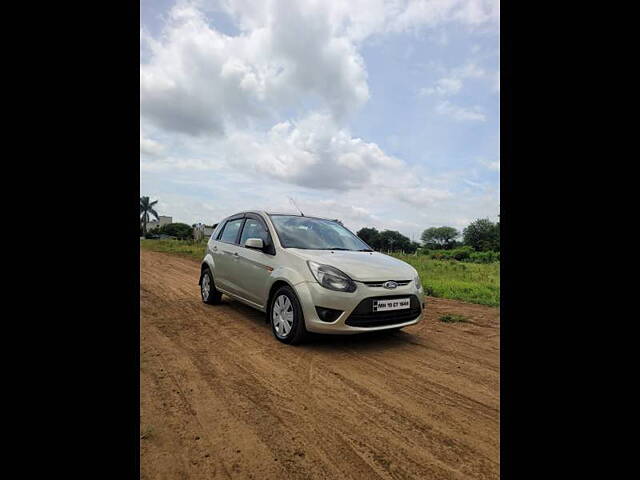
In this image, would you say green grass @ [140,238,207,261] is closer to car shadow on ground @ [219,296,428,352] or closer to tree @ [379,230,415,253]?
car shadow on ground @ [219,296,428,352]

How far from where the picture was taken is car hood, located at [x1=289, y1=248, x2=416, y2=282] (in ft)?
12.6

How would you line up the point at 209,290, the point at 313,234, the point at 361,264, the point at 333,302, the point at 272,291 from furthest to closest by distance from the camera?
the point at 209,290
the point at 313,234
the point at 272,291
the point at 361,264
the point at 333,302

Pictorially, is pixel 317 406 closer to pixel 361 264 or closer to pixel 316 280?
pixel 316 280

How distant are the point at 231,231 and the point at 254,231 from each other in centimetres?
82

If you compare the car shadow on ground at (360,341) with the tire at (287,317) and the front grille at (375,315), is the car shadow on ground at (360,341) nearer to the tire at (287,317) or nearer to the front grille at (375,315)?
the tire at (287,317)

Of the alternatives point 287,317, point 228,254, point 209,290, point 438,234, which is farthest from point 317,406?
point 438,234

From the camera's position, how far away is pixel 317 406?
258cm

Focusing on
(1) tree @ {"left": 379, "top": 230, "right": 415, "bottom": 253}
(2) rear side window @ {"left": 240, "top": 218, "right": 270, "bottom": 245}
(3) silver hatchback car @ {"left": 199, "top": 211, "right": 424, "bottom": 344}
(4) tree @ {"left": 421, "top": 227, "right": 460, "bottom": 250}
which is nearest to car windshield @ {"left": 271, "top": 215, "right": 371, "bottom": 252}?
(3) silver hatchback car @ {"left": 199, "top": 211, "right": 424, "bottom": 344}

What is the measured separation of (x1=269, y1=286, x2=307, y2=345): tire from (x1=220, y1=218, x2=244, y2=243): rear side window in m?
1.78

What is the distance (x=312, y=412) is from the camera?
8.18ft
